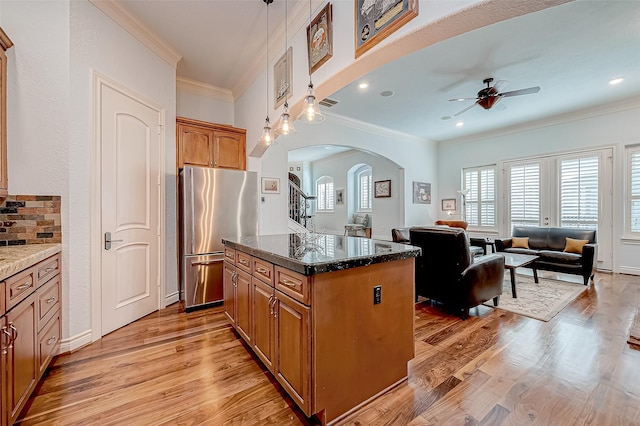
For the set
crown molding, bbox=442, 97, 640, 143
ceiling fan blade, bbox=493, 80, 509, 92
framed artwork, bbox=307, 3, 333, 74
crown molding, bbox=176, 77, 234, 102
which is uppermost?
crown molding, bbox=176, 77, 234, 102

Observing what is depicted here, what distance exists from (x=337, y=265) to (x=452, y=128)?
246 inches

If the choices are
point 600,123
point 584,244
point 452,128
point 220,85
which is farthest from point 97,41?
point 600,123

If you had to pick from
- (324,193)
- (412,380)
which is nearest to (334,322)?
(412,380)

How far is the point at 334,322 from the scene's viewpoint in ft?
5.00

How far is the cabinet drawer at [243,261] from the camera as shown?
221 cm

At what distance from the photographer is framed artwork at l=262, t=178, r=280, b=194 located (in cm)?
445

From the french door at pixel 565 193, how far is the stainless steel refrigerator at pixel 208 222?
609 centimetres

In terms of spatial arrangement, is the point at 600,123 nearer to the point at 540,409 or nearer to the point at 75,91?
the point at 540,409

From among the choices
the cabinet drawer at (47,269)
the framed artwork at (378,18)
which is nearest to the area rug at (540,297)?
the framed artwork at (378,18)

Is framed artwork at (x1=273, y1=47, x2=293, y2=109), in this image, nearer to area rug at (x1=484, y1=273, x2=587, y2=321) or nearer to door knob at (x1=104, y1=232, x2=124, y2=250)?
door knob at (x1=104, y1=232, x2=124, y2=250)

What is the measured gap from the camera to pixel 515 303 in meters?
3.44

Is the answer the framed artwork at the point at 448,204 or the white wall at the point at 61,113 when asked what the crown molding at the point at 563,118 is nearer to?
the framed artwork at the point at 448,204

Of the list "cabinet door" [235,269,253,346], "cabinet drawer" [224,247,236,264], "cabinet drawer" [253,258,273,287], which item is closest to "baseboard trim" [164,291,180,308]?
"cabinet drawer" [224,247,236,264]

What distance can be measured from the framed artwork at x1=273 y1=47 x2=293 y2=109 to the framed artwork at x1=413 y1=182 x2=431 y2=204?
4968 mm
